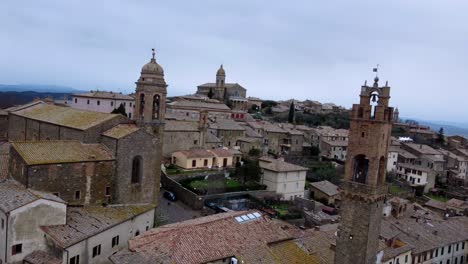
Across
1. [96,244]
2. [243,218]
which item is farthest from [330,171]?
[96,244]

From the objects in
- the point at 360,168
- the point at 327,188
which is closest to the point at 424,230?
the point at 327,188

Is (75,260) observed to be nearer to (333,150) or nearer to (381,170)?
(381,170)

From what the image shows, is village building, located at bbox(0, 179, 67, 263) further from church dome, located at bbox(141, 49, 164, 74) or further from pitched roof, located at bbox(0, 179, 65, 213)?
church dome, located at bbox(141, 49, 164, 74)

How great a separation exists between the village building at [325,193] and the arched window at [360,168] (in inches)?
1182

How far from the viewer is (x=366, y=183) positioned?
24.8m

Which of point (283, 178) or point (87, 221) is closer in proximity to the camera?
point (87, 221)

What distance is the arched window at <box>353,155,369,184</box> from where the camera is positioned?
84.8 feet

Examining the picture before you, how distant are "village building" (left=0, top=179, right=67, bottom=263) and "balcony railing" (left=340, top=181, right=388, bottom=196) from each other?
16.7 meters

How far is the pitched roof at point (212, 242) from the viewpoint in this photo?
22891mm

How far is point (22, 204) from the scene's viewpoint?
76.7 feet

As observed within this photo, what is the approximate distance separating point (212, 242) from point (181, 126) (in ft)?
A: 128

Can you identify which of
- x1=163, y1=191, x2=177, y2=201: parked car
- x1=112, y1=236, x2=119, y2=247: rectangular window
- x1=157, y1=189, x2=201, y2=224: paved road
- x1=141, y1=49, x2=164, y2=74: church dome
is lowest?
x1=157, y1=189, x2=201, y2=224: paved road

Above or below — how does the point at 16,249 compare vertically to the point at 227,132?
below

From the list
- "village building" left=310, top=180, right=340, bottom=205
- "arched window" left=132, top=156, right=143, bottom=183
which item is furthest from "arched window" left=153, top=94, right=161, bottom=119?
"village building" left=310, top=180, right=340, bottom=205
